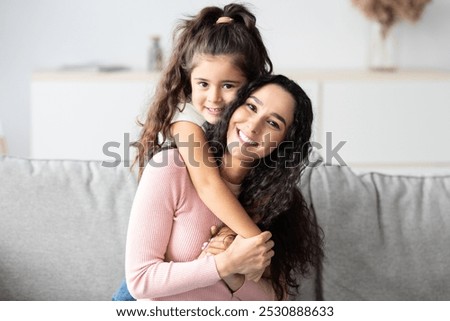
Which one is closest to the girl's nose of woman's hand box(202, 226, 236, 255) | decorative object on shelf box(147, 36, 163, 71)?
woman's hand box(202, 226, 236, 255)

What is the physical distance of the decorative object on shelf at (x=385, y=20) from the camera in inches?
165

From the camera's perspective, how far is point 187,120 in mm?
1645

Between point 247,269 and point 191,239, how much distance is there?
14 centimetres

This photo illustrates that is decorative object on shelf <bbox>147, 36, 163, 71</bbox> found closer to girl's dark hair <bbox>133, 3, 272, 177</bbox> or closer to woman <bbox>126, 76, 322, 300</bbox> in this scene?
girl's dark hair <bbox>133, 3, 272, 177</bbox>

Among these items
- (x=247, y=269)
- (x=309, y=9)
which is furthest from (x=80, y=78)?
(x=247, y=269)

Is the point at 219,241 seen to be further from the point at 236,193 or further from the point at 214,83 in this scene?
the point at 214,83

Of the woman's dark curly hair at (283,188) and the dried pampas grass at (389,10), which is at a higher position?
the dried pampas grass at (389,10)

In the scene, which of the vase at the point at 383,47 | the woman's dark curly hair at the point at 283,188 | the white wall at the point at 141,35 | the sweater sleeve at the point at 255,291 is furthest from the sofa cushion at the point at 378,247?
the white wall at the point at 141,35

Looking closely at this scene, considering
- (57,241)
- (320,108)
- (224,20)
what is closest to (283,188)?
(224,20)

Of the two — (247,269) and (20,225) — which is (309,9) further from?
(247,269)

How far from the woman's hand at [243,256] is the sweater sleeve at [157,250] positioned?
0.02m

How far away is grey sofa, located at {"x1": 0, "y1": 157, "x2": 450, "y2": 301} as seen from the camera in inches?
78.1

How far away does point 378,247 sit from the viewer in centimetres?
201

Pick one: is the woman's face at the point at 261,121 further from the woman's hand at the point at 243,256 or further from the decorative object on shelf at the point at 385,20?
the decorative object on shelf at the point at 385,20
